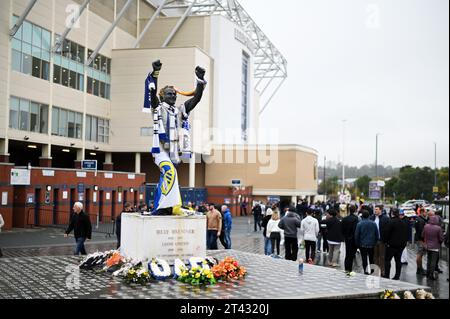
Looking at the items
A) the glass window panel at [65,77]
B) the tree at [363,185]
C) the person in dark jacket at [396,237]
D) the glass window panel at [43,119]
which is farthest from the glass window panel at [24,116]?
the tree at [363,185]

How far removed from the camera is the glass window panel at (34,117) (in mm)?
35969

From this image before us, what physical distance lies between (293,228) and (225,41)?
39.8m

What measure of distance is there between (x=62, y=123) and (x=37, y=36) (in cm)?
685

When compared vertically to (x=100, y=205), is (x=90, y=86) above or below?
above

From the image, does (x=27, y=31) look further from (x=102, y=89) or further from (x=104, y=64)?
(x=102, y=89)

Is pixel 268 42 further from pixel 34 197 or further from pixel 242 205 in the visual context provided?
pixel 34 197

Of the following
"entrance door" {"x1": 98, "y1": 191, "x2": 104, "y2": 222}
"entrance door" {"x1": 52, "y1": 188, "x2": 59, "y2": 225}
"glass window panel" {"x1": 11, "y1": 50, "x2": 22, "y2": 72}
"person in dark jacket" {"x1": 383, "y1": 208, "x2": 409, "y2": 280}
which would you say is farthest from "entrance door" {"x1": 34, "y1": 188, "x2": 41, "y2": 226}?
"person in dark jacket" {"x1": 383, "y1": 208, "x2": 409, "y2": 280}

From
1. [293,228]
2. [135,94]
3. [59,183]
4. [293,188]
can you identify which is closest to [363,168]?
[293,188]

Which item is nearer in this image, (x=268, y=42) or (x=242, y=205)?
(x=242, y=205)

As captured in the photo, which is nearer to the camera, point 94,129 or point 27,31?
point 27,31

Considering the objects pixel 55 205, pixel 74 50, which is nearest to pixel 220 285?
pixel 55 205

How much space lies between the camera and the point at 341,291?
410 inches

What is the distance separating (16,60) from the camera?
110ft

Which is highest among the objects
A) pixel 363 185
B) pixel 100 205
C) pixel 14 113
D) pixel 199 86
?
pixel 14 113
